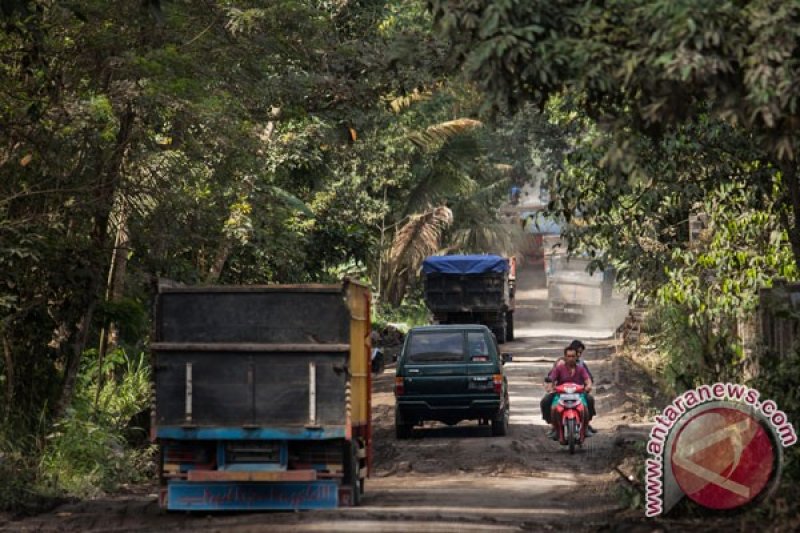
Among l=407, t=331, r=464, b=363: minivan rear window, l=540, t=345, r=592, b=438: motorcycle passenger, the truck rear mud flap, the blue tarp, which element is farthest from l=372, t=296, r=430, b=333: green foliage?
the truck rear mud flap

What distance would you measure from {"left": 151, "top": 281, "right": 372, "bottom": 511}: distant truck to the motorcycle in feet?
19.9

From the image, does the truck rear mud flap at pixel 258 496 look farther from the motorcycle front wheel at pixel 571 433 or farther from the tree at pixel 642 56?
the motorcycle front wheel at pixel 571 433

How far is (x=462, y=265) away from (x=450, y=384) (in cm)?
2364

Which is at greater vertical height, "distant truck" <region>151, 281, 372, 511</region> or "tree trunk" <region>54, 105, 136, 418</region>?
"tree trunk" <region>54, 105, 136, 418</region>

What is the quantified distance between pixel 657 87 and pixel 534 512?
17.1ft

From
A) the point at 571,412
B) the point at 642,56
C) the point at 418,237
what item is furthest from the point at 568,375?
the point at 418,237

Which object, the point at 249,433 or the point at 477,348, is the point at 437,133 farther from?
the point at 249,433

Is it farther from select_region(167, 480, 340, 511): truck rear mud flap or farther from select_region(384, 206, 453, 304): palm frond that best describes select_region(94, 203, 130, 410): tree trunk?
select_region(384, 206, 453, 304): palm frond

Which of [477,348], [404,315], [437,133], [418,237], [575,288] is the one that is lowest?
[477,348]

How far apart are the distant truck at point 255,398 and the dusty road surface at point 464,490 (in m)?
0.34

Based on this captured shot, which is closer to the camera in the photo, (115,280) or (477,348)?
(115,280)

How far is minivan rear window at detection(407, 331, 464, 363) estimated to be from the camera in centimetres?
2264

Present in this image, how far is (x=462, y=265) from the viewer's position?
150 feet

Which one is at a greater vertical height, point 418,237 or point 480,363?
point 418,237
